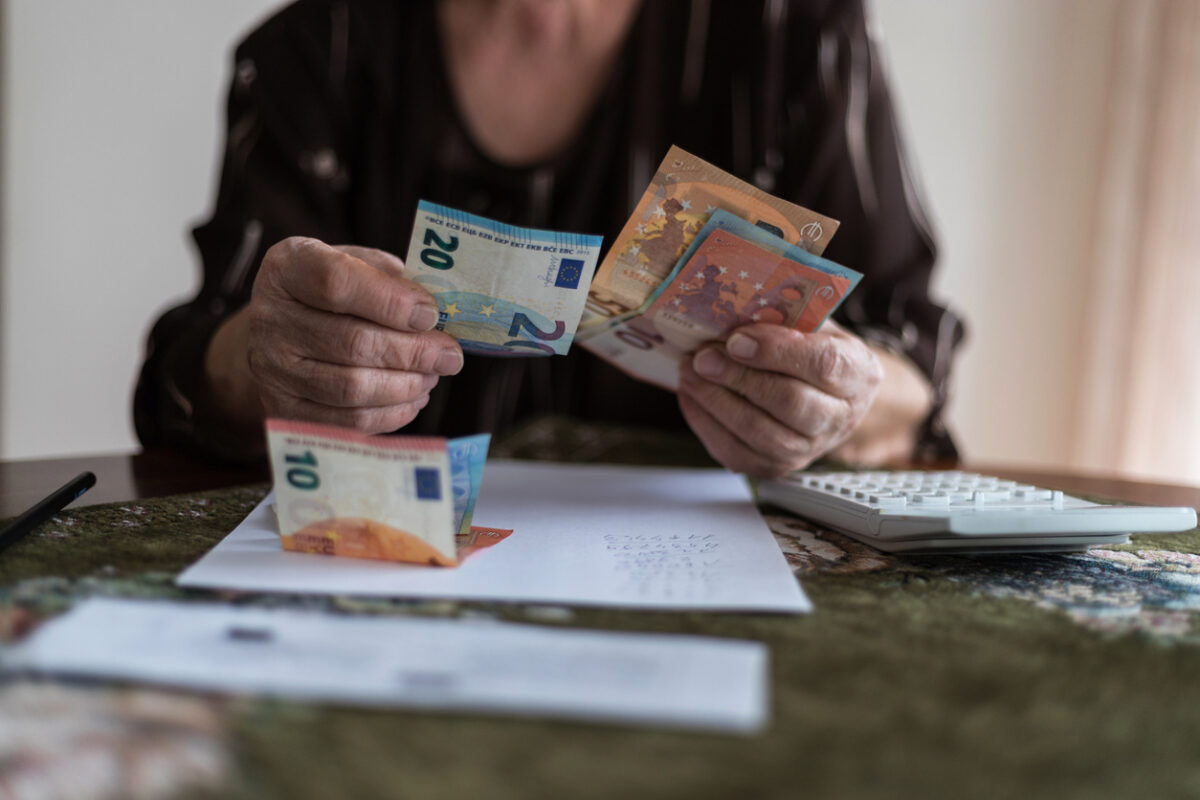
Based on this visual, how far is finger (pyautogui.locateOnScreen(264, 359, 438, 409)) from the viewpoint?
0.67 metres

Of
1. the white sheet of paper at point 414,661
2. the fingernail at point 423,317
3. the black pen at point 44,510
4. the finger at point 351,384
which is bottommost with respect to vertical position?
the black pen at point 44,510

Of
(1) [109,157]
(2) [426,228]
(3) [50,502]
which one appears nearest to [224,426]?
(3) [50,502]

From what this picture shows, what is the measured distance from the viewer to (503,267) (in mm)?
613

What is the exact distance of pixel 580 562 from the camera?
1.78ft

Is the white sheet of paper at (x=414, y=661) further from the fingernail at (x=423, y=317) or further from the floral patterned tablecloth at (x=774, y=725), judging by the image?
the fingernail at (x=423, y=317)

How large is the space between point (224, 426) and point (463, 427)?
0.54 m

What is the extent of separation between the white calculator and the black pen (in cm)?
55

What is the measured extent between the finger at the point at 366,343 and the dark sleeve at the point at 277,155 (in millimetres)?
401

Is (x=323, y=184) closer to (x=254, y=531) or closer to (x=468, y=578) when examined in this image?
(x=254, y=531)

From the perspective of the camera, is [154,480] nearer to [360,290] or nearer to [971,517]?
[360,290]

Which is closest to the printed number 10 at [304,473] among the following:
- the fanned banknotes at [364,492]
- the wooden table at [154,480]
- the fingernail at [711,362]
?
the fanned banknotes at [364,492]

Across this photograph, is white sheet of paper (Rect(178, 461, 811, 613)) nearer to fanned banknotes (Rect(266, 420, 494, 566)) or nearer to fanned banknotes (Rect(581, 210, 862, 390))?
fanned banknotes (Rect(266, 420, 494, 566))

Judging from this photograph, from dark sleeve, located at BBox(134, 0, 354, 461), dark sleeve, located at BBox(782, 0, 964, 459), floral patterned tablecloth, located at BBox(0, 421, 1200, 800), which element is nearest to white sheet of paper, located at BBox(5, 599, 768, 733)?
floral patterned tablecloth, located at BBox(0, 421, 1200, 800)

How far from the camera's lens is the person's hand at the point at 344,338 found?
0.62m
